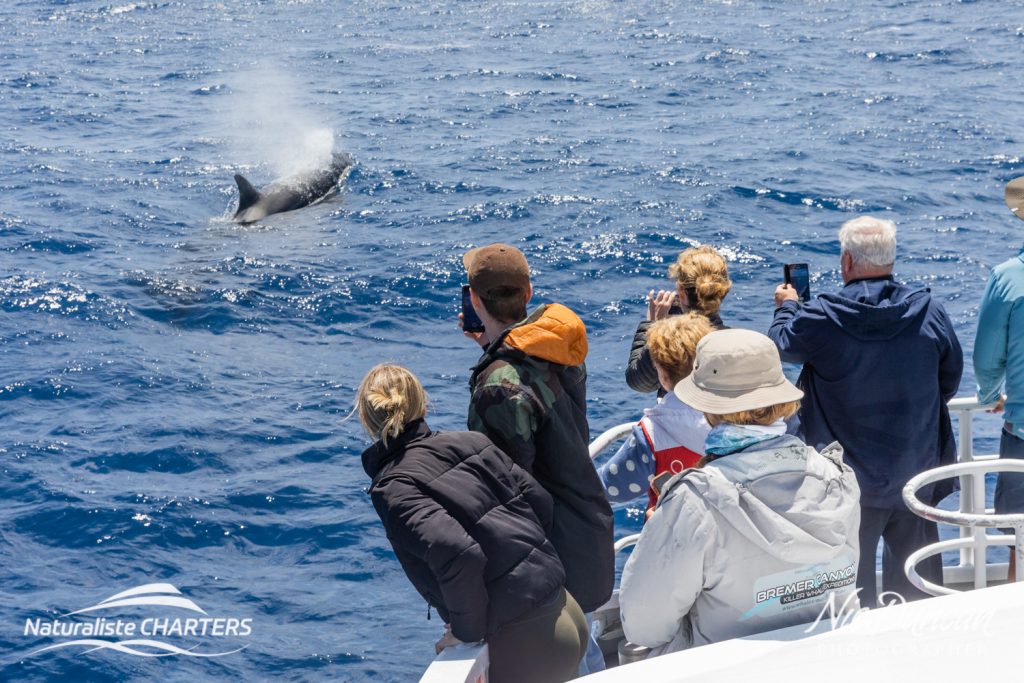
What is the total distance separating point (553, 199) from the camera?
59.3 feet

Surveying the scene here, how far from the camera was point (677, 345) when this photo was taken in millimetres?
4832

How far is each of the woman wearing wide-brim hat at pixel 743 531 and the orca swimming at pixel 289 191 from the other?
14.3 metres

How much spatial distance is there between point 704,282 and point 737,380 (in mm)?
1551

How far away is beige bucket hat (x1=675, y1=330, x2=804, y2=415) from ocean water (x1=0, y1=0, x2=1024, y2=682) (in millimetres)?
4245

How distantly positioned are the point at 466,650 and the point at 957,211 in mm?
14998

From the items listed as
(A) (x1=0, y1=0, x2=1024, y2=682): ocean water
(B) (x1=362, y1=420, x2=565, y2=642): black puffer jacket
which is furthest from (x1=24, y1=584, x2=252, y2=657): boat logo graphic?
(B) (x1=362, y1=420, x2=565, y2=642): black puffer jacket

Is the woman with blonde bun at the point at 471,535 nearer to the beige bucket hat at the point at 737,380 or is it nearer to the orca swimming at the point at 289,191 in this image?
the beige bucket hat at the point at 737,380

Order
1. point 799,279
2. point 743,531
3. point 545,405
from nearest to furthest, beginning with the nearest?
point 743,531 < point 545,405 < point 799,279

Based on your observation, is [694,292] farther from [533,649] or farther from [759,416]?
[533,649]

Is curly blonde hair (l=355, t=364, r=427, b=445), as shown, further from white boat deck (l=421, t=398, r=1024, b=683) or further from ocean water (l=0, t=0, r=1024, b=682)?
ocean water (l=0, t=0, r=1024, b=682)

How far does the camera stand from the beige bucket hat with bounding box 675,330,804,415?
3.93 m

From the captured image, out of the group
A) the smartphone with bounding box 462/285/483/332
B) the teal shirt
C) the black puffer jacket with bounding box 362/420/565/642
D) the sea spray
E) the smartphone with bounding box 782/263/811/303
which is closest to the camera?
the black puffer jacket with bounding box 362/420/565/642

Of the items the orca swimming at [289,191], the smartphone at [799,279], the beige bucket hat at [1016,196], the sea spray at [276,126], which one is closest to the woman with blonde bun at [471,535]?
the smartphone at [799,279]

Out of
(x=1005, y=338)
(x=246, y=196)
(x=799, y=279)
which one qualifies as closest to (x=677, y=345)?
(x=799, y=279)
